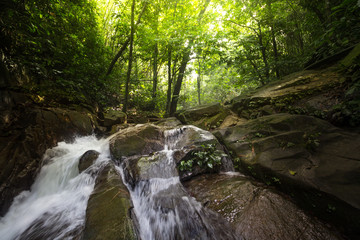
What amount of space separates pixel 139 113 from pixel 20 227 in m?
7.57

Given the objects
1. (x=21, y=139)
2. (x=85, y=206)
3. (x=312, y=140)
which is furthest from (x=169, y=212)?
(x=21, y=139)

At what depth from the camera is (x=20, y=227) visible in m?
2.67

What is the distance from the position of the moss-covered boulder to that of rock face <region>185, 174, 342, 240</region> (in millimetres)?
3645

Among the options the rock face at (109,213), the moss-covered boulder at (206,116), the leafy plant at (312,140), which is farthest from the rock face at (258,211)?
the moss-covered boulder at (206,116)

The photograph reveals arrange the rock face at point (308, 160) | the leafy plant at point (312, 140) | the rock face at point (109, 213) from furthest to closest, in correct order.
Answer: the leafy plant at point (312, 140) < the rock face at point (308, 160) < the rock face at point (109, 213)

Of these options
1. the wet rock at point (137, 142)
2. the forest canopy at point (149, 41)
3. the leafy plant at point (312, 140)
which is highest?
the forest canopy at point (149, 41)

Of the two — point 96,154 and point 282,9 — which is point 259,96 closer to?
point 282,9

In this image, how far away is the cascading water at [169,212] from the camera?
2.28m

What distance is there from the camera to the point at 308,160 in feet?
9.36

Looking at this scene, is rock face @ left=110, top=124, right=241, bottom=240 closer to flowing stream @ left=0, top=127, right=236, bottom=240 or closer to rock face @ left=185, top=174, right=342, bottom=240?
flowing stream @ left=0, top=127, right=236, bottom=240

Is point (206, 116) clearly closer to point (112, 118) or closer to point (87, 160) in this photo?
point (112, 118)

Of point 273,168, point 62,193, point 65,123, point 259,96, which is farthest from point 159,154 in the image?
point 259,96

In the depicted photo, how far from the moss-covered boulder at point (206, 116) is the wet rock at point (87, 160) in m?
4.54

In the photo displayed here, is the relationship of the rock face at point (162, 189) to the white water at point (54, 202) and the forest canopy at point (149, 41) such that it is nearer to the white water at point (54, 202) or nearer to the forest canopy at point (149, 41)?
the white water at point (54, 202)
